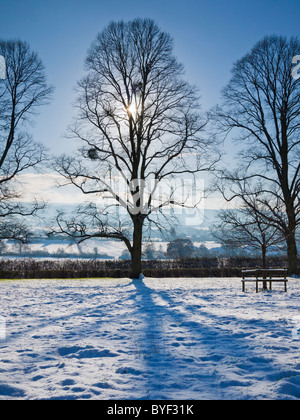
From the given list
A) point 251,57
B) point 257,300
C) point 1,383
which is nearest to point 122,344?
point 1,383

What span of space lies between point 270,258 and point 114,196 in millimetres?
22295

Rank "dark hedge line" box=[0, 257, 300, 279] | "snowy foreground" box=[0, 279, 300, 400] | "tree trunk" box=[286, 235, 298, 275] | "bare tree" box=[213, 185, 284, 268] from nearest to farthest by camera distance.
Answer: "snowy foreground" box=[0, 279, 300, 400]
"bare tree" box=[213, 185, 284, 268]
"tree trunk" box=[286, 235, 298, 275]
"dark hedge line" box=[0, 257, 300, 279]

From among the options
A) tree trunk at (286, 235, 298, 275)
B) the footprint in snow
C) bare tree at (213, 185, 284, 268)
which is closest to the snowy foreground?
the footprint in snow

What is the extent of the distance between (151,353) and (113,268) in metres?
24.0

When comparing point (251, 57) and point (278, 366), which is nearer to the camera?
point (278, 366)

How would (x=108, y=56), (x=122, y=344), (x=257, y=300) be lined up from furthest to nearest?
(x=108, y=56)
(x=257, y=300)
(x=122, y=344)

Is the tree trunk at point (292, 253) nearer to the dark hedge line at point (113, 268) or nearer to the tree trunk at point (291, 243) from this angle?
the tree trunk at point (291, 243)

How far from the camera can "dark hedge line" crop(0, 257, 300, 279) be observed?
2355cm

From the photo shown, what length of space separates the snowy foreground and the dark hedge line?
15.7 meters

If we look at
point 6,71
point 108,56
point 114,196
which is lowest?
point 114,196

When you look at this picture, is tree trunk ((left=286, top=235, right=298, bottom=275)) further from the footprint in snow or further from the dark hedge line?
the footprint in snow
